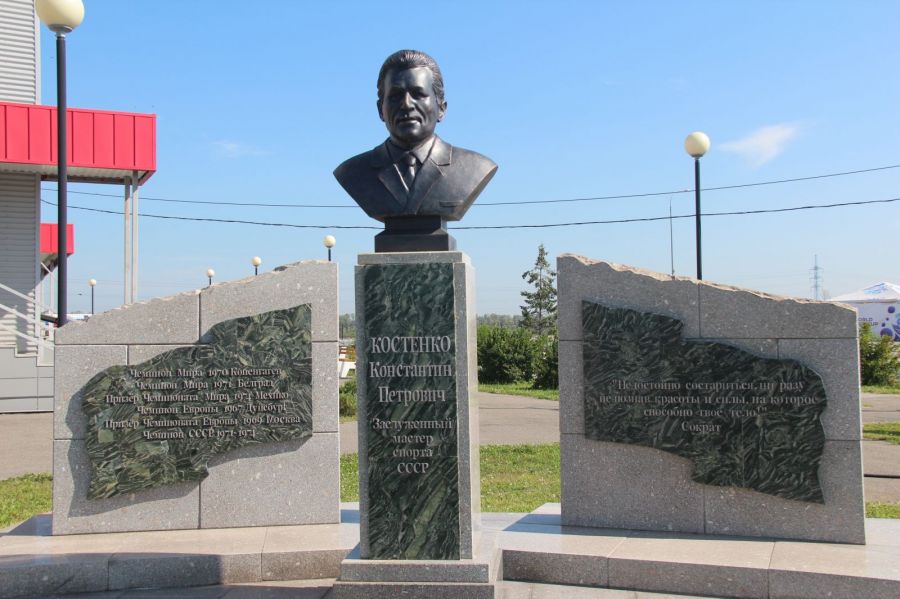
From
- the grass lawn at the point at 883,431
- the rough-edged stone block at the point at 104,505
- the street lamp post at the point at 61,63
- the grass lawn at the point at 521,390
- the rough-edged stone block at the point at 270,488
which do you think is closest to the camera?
the rough-edged stone block at the point at 104,505

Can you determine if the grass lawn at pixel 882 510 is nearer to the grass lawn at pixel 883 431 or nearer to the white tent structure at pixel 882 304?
the grass lawn at pixel 883 431

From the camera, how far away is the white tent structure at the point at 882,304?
3284 cm

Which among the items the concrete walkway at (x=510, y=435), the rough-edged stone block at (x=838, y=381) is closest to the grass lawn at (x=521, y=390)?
the concrete walkway at (x=510, y=435)

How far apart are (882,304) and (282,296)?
33.4 metres

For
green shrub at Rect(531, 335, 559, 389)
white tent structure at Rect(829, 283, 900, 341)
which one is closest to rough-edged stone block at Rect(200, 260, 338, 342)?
green shrub at Rect(531, 335, 559, 389)

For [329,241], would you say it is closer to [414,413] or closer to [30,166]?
[30,166]

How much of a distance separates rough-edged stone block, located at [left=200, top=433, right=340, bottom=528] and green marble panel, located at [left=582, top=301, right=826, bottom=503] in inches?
81.7

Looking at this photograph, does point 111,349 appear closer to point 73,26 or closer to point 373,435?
point 373,435

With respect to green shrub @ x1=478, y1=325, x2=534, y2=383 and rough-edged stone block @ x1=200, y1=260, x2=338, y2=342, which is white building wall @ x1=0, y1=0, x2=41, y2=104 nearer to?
green shrub @ x1=478, y1=325, x2=534, y2=383

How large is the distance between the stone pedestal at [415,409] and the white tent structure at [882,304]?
3203cm

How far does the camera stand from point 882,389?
20.8 metres

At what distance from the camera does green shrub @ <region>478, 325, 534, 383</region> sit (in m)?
24.9

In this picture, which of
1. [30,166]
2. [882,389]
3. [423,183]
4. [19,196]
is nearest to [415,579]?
[423,183]

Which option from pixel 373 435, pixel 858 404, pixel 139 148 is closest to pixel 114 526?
pixel 373 435
